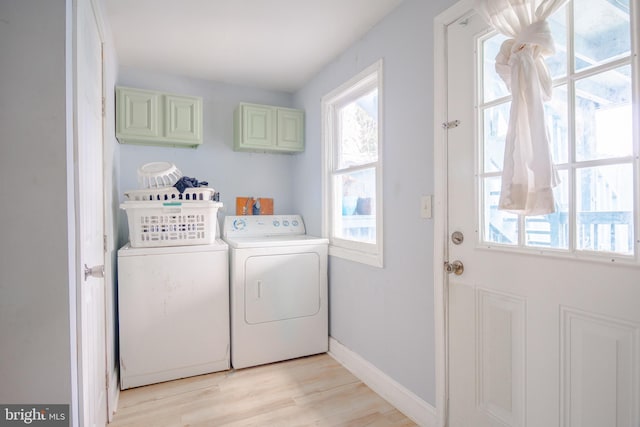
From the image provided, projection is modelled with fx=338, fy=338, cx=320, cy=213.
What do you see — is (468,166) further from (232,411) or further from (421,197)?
(232,411)

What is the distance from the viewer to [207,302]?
246 centimetres

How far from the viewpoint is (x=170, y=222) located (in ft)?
7.94

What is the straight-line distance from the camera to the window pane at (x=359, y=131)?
240 centimetres

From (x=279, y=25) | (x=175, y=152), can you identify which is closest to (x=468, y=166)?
(x=279, y=25)

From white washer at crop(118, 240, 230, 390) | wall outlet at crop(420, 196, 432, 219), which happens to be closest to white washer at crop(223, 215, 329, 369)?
white washer at crop(118, 240, 230, 390)

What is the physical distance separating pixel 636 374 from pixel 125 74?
3589mm

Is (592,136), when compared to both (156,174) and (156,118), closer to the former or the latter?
(156,174)

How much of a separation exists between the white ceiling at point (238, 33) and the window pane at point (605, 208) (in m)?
1.45

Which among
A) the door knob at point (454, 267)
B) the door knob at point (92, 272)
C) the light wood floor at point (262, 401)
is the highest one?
the door knob at point (92, 272)

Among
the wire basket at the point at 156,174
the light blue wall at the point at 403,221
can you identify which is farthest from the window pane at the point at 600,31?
the wire basket at the point at 156,174

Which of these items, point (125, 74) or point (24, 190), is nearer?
point (24, 190)

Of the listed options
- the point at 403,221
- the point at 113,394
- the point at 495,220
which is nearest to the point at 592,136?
the point at 495,220

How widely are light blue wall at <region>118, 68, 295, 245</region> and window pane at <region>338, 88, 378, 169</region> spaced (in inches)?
35.5

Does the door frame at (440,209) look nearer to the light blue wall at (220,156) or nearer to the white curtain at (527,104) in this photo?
the white curtain at (527,104)
